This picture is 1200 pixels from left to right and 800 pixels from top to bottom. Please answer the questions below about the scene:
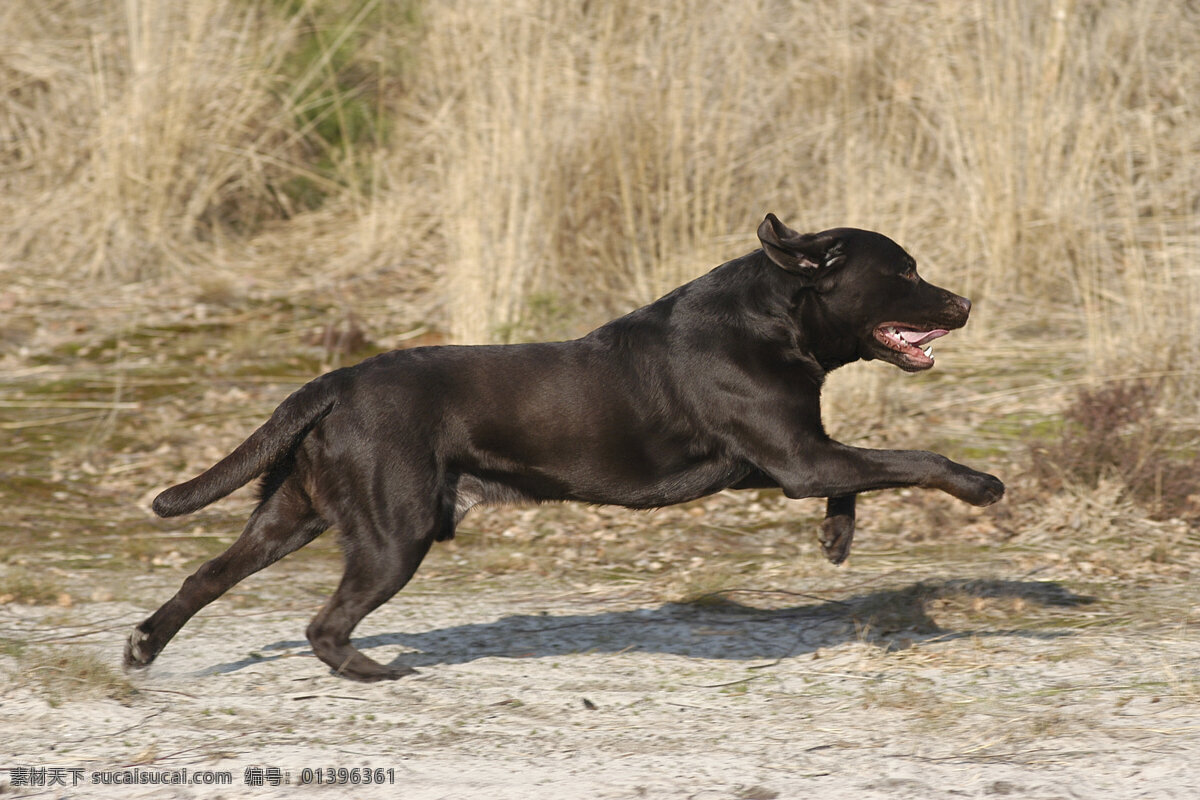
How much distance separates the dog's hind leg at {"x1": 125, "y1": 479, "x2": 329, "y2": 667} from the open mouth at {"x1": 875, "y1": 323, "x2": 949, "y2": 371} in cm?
197

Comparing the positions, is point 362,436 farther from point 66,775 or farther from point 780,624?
point 780,624

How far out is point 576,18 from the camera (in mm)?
9883

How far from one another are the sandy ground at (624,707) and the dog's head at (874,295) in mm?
1071

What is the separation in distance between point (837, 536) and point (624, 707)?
3.14 feet

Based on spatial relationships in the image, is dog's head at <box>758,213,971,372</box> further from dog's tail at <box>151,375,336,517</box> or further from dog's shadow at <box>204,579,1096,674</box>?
dog's tail at <box>151,375,336,517</box>

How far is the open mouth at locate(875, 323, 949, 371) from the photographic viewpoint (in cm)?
477

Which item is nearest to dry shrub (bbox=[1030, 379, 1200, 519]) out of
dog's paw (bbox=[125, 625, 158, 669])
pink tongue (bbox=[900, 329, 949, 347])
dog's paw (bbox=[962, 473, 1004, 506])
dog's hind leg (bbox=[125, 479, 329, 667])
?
pink tongue (bbox=[900, 329, 949, 347])

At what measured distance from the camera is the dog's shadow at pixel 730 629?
508cm

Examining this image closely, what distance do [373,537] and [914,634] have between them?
1993mm

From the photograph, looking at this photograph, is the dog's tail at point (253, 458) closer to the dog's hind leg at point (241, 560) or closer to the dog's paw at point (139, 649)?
the dog's hind leg at point (241, 560)

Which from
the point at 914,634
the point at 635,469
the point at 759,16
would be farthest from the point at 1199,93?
the point at 635,469

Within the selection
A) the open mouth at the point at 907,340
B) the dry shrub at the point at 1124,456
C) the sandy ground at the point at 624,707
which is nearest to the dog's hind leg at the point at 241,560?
the sandy ground at the point at 624,707

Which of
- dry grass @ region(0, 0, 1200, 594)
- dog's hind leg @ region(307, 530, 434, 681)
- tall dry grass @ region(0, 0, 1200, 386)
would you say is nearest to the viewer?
dog's hind leg @ region(307, 530, 434, 681)

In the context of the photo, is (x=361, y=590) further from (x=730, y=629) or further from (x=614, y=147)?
(x=614, y=147)
